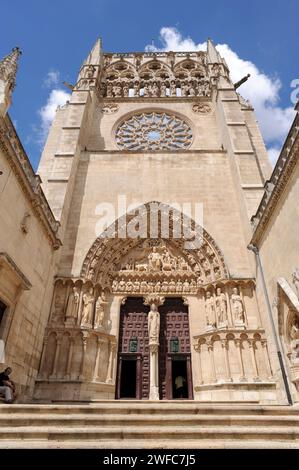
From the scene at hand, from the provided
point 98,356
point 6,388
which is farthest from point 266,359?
point 6,388

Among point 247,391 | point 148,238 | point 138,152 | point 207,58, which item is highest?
point 207,58

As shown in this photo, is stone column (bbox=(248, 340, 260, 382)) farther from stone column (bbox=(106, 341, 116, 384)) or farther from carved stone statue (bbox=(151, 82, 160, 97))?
carved stone statue (bbox=(151, 82, 160, 97))

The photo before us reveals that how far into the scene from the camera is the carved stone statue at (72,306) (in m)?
8.04

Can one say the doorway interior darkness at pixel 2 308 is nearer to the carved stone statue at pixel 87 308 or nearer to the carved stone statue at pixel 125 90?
the carved stone statue at pixel 87 308

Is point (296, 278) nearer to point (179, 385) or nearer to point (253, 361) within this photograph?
point (253, 361)

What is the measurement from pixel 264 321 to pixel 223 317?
41.7 inches

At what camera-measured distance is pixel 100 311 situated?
8445mm

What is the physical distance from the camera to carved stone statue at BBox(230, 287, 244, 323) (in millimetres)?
8016

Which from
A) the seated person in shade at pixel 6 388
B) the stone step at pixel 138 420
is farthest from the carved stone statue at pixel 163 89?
the stone step at pixel 138 420

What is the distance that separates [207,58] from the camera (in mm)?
17219

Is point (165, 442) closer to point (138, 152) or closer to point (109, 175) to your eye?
point (109, 175)

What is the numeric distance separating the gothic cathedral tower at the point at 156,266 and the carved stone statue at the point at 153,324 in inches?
1.2

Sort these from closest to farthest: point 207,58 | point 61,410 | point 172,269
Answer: point 61,410
point 172,269
point 207,58

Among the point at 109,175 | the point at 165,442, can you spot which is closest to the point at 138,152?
the point at 109,175
